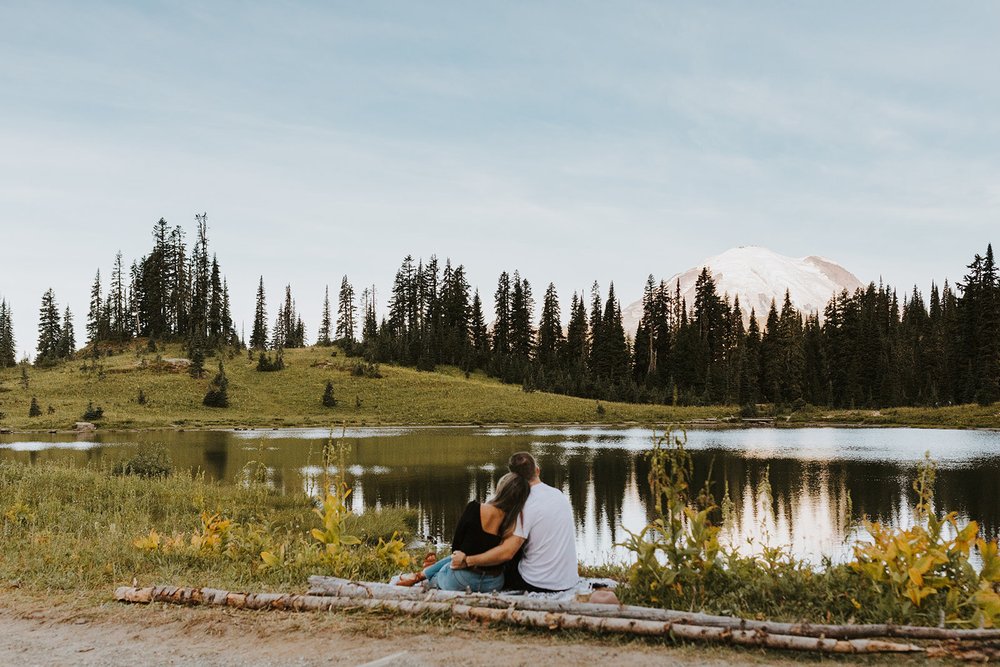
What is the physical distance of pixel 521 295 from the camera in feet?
362

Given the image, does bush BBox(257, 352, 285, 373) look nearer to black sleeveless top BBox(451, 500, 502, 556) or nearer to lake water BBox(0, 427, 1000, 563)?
lake water BBox(0, 427, 1000, 563)

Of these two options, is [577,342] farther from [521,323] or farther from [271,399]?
[271,399]

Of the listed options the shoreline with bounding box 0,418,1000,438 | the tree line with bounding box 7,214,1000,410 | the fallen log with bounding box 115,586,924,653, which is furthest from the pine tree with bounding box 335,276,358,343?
the fallen log with bounding box 115,586,924,653

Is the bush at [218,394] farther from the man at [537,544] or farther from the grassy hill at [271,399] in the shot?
the man at [537,544]

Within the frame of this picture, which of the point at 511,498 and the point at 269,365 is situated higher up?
the point at 269,365

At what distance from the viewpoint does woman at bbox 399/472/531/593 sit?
6.76 meters

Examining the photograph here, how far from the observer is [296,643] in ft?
19.4

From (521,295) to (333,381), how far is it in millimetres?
40887

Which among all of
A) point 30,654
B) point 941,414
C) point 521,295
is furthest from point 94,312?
point 30,654

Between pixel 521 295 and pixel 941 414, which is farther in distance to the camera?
pixel 521 295

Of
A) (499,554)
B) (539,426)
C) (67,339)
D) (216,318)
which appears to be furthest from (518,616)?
(67,339)

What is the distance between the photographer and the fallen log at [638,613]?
5.37 metres

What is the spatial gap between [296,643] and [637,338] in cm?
9908

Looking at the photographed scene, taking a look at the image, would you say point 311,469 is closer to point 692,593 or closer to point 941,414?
point 692,593
